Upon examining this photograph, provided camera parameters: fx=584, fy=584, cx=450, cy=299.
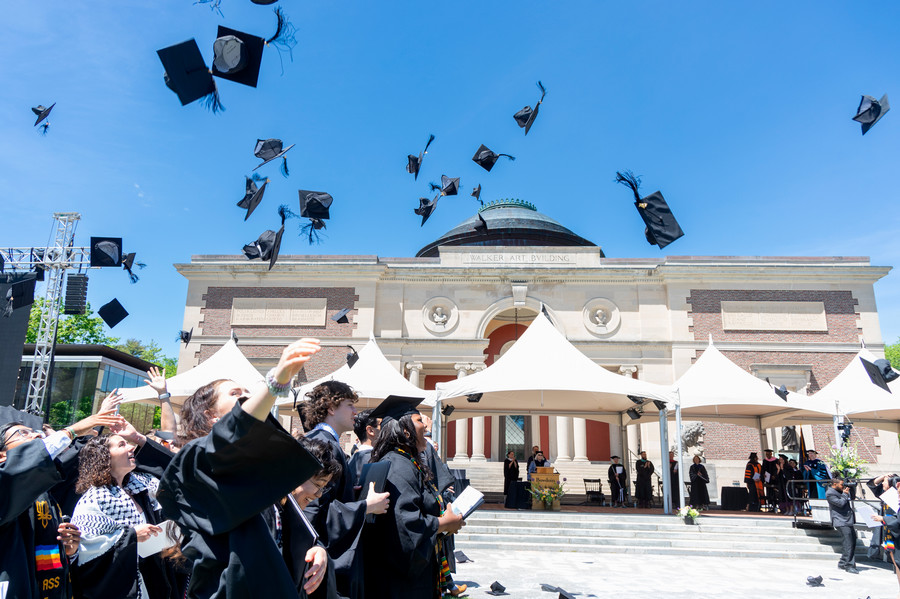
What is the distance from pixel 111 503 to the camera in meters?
3.18

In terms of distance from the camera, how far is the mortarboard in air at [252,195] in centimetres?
881

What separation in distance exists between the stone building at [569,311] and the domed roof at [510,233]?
5.99 metres

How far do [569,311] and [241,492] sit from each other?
2247 centimetres

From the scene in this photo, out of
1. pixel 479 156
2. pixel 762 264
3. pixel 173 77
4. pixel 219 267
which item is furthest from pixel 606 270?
pixel 173 77

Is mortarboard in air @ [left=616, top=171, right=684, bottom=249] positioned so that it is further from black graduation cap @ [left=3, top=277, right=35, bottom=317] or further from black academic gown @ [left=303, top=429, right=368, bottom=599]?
black graduation cap @ [left=3, top=277, right=35, bottom=317]

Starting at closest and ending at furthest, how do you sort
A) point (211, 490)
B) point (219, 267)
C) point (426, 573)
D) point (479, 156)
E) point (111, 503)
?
point (211, 490) < point (111, 503) < point (426, 573) < point (479, 156) < point (219, 267)

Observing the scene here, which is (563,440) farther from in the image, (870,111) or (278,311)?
(870,111)

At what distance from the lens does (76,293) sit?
1773 cm

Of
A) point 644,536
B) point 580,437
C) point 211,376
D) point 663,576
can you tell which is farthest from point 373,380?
point 580,437

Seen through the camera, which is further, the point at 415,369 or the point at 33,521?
the point at 415,369

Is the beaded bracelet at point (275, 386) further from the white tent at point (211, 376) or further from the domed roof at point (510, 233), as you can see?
the domed roof at point (510, 233)

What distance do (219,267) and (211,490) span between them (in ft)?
79.8

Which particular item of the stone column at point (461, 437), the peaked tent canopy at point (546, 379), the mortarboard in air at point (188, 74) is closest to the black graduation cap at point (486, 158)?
the peaked tent canopy at point (546, 379)

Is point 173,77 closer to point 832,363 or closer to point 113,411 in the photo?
point 113,411
